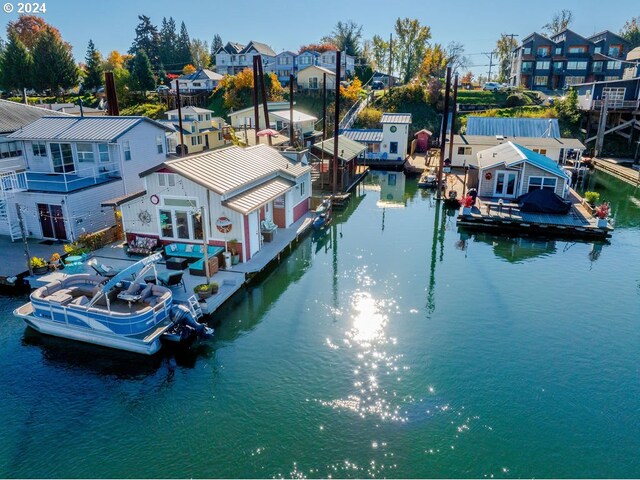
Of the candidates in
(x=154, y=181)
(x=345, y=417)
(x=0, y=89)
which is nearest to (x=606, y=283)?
(x=345, y=417)

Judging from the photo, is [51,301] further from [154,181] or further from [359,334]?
[359,334]

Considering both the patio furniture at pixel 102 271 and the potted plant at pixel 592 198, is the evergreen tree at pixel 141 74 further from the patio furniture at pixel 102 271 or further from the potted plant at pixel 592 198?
the potted plant at pixel 592 198

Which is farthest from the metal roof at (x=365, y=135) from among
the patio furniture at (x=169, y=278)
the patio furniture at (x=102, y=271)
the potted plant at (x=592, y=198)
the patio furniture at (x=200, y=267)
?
the patio furniture at (x=102, y=271)

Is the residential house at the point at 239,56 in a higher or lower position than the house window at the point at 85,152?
higher

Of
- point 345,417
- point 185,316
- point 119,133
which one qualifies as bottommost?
point 345,417

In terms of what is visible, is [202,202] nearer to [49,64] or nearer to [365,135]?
[365,135]

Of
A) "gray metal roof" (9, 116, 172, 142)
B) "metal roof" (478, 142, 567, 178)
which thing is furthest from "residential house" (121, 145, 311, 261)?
"metal roof" (478, 142, 567, 178)

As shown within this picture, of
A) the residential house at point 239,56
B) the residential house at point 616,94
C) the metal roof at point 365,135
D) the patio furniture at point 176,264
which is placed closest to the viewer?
the patio furniture at point 176,264

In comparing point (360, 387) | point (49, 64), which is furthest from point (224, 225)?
point (49, 64)
